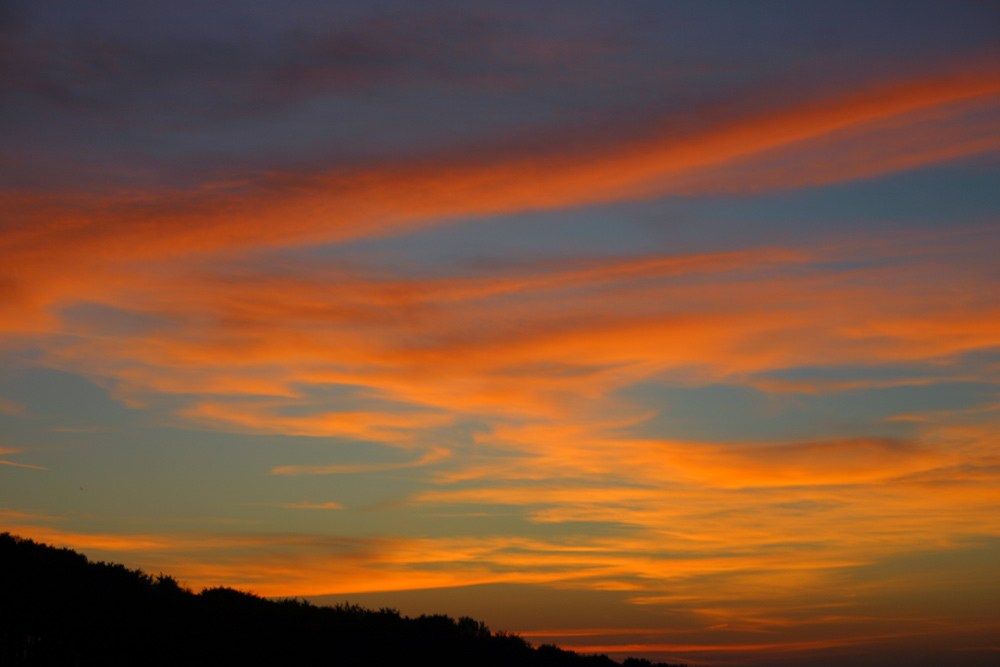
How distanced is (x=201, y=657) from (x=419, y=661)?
4.42 meters

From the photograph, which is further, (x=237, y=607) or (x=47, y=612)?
(x=237, y=607)

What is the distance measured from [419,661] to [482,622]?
8.87ft

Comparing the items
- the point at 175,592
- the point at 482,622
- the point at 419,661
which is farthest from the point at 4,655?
the point at 482,622

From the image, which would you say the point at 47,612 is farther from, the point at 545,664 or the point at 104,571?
the point at 545,664

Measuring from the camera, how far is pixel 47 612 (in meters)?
18.3

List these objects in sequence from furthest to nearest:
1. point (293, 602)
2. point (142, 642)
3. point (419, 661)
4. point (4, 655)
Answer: point (293, 602) < point (419, 661) < point (142, 642) < point (4, 655)

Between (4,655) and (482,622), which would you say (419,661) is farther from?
(4,655)

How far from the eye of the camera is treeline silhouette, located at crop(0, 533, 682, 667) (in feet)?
59.6

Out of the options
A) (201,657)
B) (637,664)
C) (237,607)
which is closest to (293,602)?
(237,607)

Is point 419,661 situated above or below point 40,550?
below

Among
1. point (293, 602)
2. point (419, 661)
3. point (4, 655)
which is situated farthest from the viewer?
point (293, 602)

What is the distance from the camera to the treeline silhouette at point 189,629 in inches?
715

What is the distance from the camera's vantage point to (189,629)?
63.7ft

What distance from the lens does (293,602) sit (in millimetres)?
21906
